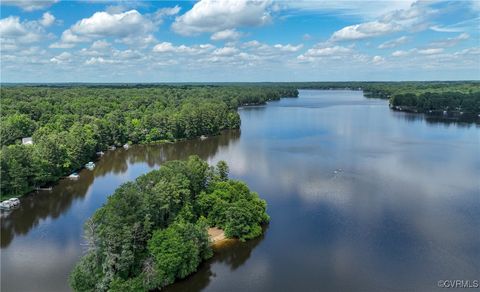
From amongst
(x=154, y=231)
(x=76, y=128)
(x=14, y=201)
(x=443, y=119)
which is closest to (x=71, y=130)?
(x=76, y=128)

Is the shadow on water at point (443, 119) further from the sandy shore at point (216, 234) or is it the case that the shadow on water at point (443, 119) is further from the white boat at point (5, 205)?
the white boat at point (5, 205)

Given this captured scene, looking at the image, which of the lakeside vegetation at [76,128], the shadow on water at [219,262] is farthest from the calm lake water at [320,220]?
the lakeside vegetation at [76,128]

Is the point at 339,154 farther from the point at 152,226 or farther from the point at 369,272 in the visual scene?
the point at 152,226

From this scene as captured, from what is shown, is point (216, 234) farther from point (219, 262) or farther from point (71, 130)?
point (71, 130)

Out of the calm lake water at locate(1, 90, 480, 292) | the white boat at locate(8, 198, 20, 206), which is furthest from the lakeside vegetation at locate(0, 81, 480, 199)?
the calm lake water at locate(1, 90, 480, 292)

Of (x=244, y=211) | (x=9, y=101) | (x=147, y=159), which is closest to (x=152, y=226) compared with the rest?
(x=244, y=211)

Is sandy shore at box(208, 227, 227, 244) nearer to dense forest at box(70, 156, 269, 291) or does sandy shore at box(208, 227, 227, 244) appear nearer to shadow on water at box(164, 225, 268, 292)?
dense forest at box(70, 156, 269, 291)
